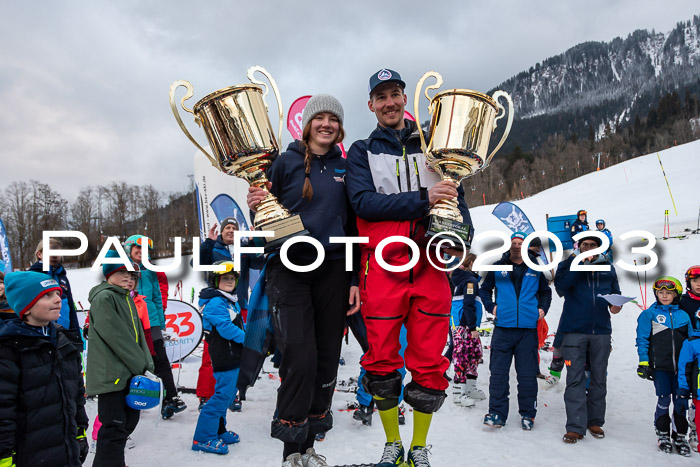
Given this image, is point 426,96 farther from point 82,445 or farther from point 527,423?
point 527,423

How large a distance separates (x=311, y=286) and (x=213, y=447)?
9.08 ft

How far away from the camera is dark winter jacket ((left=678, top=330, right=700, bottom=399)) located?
443 centimetres

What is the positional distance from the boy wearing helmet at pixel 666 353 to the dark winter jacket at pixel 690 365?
0.15m

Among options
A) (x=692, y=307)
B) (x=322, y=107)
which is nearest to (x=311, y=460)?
(x=322, y=107)

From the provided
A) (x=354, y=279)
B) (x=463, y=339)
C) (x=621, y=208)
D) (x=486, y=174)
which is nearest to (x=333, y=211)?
(x=354, y=279)

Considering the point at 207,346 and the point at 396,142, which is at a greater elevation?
the point at 396,142

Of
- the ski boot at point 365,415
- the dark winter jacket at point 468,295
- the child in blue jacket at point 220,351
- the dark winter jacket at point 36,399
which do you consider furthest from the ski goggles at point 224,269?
the dark winter jacket at point 468,295

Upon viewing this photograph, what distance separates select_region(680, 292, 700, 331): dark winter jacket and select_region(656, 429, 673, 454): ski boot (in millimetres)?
1217

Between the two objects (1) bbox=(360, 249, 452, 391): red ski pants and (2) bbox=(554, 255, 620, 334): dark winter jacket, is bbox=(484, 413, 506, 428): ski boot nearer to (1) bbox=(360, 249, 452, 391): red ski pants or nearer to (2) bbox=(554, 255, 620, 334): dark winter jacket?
(2) bbox=(554, 255, 620, 334): dark winter jacket

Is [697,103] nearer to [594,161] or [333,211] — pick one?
[594,161]

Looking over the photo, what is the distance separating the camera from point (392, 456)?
270cm

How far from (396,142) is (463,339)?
471cm

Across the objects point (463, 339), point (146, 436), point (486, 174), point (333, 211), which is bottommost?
point (146, 436)

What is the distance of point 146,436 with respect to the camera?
499 centimetres
